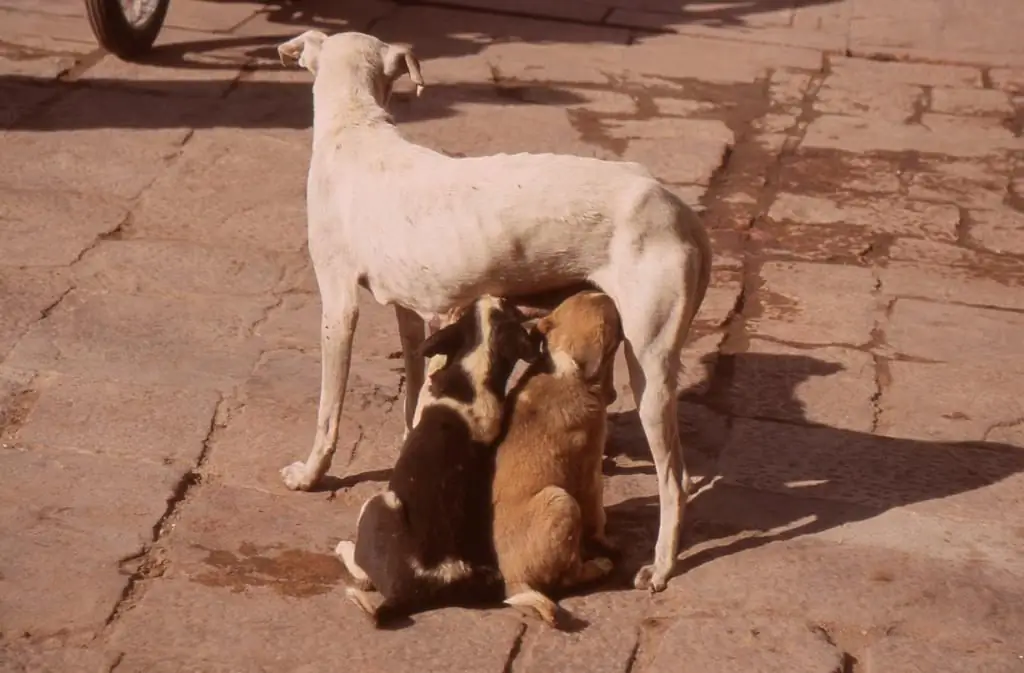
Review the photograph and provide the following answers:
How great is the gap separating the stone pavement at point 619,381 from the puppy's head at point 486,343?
659 millimetres

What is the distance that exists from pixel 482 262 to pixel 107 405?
1.71 metres

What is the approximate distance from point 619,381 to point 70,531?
208 centimetres

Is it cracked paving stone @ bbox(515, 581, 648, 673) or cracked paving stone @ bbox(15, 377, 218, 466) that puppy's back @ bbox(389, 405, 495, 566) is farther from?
cracked paving stone @ bbox(15, 377, 218, 466)

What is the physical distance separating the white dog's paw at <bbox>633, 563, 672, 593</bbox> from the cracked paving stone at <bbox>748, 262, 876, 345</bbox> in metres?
1.91

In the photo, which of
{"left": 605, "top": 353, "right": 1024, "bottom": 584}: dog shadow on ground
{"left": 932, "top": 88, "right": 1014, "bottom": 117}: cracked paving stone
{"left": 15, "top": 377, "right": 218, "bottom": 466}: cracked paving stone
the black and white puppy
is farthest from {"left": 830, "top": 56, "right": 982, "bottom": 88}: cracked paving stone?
the black and white puppy

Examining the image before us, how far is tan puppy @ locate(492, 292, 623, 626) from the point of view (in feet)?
13.2

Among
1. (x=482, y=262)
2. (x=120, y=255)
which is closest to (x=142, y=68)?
(x=120, y=255)

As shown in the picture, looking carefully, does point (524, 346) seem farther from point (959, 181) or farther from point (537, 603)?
point (959, 181)

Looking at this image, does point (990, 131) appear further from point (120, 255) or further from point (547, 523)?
point (547, 523)

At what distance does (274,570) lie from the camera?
432cm

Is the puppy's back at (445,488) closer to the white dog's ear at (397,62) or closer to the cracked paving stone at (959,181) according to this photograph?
the white dog's ear at (397,62)

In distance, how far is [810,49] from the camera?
9.95m

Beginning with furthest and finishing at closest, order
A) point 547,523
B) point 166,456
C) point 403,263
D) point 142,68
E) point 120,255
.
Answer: point 142,68
point 120,255
point 166,456
point 403,263
point 547,523

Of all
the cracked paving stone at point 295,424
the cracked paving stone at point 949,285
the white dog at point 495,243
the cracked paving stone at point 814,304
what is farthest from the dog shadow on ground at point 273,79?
the white dog at point 495,243
